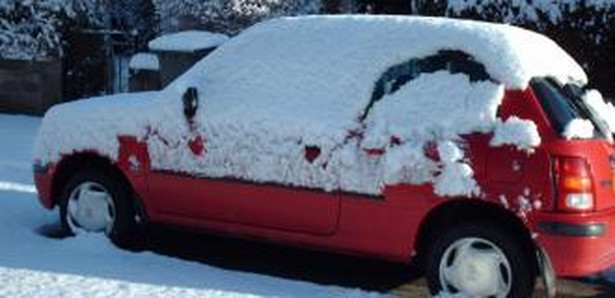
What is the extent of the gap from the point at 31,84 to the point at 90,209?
6.53m

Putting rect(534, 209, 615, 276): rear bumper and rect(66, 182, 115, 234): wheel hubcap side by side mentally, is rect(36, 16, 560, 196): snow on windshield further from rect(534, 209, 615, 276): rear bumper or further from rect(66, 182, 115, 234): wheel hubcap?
rect(534, 209, 615, 276): rear bumper

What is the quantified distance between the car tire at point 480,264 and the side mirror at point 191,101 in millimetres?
1894

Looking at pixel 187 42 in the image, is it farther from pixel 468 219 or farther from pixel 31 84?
pixel 468 219

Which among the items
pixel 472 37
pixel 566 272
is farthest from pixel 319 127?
pixel 566 272

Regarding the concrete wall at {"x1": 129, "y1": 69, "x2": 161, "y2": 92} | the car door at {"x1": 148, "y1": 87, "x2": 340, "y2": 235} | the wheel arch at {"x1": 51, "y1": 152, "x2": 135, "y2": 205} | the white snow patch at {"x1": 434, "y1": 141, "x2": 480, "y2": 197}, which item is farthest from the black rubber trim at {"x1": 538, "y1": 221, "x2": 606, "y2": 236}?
the concrete wall at {"x1": 129, "y1": 69, "x2": 161, "y2": 92}

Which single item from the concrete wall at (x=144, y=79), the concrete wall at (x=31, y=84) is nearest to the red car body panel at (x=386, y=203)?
the concrete wall at (x=144, y=79)

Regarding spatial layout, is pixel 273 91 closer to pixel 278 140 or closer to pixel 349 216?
pixel 278 140

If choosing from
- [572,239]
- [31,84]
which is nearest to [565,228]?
[572,239]

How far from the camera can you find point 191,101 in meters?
7.48

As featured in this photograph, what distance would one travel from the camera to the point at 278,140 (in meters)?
7.14

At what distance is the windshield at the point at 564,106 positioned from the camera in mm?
6453

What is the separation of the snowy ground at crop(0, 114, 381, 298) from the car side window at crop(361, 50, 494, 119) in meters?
1.20

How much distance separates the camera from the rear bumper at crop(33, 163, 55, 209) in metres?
8.11

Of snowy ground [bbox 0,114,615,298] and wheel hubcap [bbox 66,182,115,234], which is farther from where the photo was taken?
wheel hubcap [bbox 66,182,115,234]
